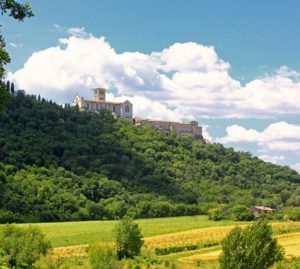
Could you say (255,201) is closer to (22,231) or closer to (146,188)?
(146,188)

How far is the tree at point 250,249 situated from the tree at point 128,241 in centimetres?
2171

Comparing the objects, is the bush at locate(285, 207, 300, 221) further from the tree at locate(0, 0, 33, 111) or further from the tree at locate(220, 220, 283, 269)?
the tree at locate(0, 0, 33, 111)

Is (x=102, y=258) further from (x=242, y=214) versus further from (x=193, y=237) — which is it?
(x=242, y=214)

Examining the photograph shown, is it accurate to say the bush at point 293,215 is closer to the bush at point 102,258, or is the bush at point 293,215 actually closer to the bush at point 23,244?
the bush at point 23,244

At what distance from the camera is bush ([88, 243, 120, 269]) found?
134ft

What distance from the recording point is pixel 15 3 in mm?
11602

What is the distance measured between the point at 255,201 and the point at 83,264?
304 ft

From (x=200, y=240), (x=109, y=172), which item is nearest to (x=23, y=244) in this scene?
(x=200, y=240)

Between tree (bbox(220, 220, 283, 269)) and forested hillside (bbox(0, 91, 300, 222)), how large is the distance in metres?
66.7

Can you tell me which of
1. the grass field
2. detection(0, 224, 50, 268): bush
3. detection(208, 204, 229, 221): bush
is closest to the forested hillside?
detection(208, 204, 229, 221): bush

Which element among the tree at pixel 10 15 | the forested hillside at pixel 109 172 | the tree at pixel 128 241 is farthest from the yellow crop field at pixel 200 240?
the tree at pixel 10 15

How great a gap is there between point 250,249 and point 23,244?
21326 millimetres

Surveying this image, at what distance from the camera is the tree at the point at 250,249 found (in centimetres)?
3712

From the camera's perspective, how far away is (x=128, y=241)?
5938cm
